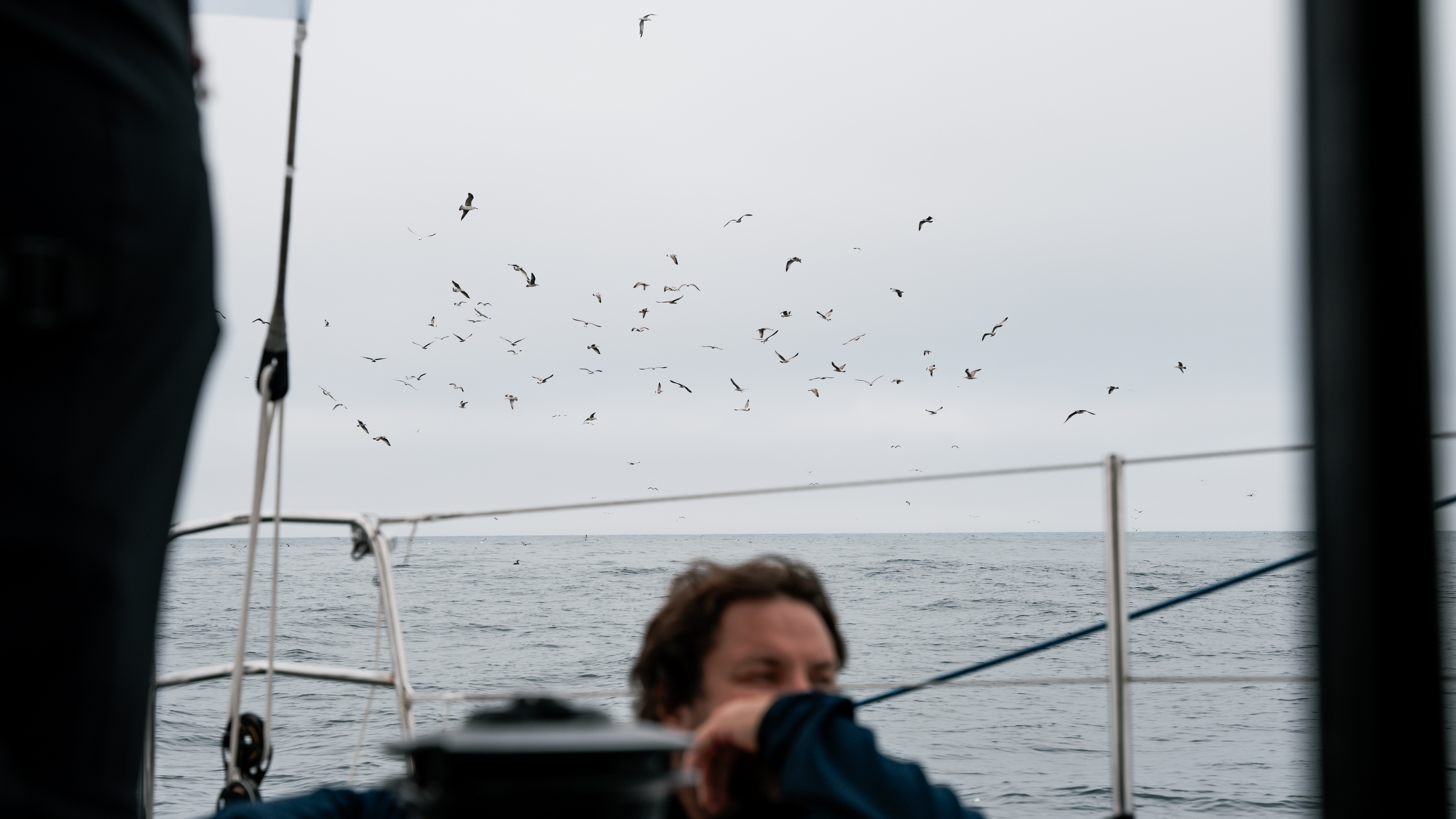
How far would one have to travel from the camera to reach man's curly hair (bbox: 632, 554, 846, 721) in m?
1.23

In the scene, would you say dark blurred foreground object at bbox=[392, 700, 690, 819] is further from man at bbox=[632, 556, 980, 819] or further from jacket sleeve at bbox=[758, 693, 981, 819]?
jacket sleeve at bbox=[758, 693, 981, 819]

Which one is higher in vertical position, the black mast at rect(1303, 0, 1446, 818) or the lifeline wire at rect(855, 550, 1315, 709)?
the black mast at rect(1303, 0, 1446, 818)

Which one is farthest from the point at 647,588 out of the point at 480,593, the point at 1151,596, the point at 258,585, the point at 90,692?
the point at 90,692

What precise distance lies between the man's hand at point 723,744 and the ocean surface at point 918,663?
1.11 ft

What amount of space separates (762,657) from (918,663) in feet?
47.2

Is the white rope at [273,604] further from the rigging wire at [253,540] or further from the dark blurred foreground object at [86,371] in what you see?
the dark blurred foreground object at [86,371]

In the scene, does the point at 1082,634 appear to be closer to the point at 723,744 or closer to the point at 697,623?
the point at 697,623

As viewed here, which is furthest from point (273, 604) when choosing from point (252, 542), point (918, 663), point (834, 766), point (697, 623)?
point (918, 663)

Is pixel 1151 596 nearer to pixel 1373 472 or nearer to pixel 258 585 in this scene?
pixel 258 585

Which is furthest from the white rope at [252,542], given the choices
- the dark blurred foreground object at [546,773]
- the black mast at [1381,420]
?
the black mast at [1381,420]

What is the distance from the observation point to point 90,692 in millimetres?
546

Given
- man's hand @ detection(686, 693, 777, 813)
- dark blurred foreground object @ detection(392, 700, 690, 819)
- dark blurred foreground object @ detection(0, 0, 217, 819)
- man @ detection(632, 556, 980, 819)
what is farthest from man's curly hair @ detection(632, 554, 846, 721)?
dark blurred foreground object @ detection(392, 700, 690, 819)

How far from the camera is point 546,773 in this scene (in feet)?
1.22

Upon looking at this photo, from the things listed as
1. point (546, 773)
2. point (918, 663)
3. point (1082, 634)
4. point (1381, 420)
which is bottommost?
point (918, 663)
